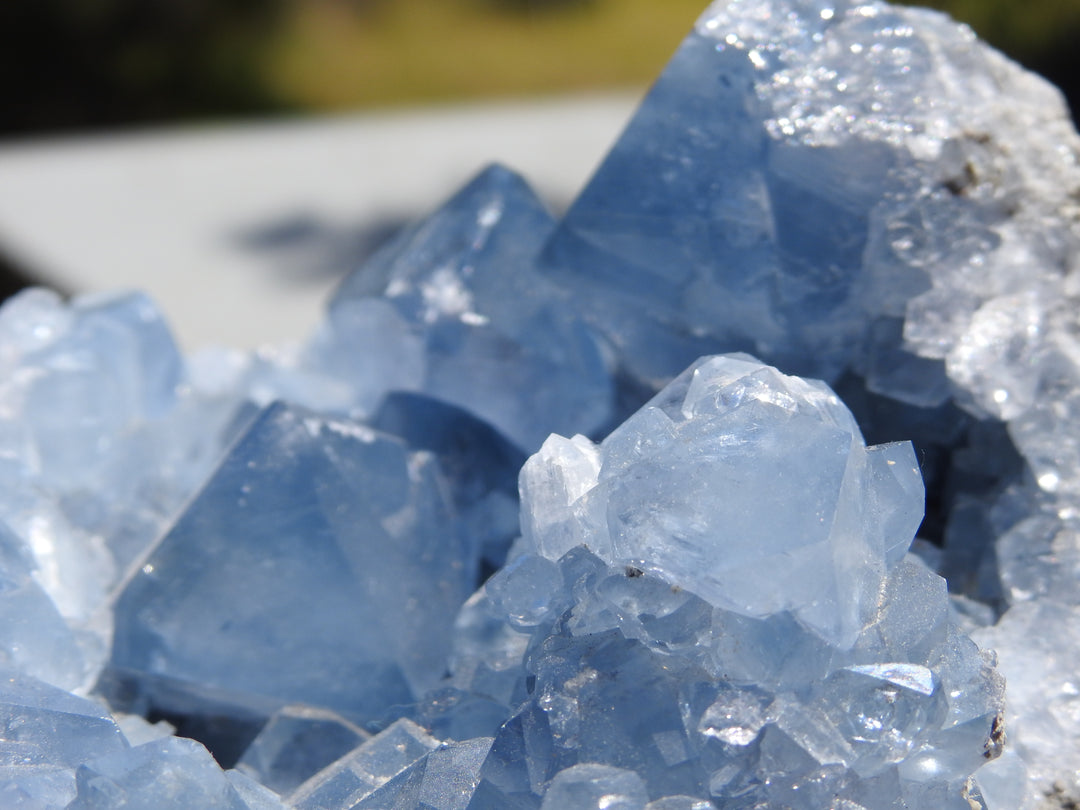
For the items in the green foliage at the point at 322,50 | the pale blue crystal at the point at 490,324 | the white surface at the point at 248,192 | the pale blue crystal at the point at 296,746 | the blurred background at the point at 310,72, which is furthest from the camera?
the green foliage at the point at 322,50

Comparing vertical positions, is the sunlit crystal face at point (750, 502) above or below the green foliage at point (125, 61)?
above

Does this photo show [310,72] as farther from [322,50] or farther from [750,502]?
[750,502]

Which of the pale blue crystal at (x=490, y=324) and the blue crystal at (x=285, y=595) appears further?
the pale blue crystal at (x=490, y=324)

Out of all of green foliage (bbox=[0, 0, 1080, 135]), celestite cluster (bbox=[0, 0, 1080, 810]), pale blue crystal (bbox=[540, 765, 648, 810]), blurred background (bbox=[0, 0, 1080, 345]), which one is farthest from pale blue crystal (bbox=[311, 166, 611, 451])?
green foliage (bbox=[0, 0, 1080, 135])

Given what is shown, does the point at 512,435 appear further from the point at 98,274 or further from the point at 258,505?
the point at 98,274

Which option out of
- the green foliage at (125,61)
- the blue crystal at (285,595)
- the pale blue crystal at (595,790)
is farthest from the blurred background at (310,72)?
the pale blue crystal at (595,790)

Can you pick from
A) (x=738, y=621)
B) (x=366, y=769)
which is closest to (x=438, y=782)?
(x=366, y=769)

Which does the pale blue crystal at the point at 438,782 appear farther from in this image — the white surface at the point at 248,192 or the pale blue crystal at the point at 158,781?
the white surface at the point at 248,192

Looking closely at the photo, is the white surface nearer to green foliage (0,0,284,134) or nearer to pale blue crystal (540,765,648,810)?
green foliage (0,0,284,134)
